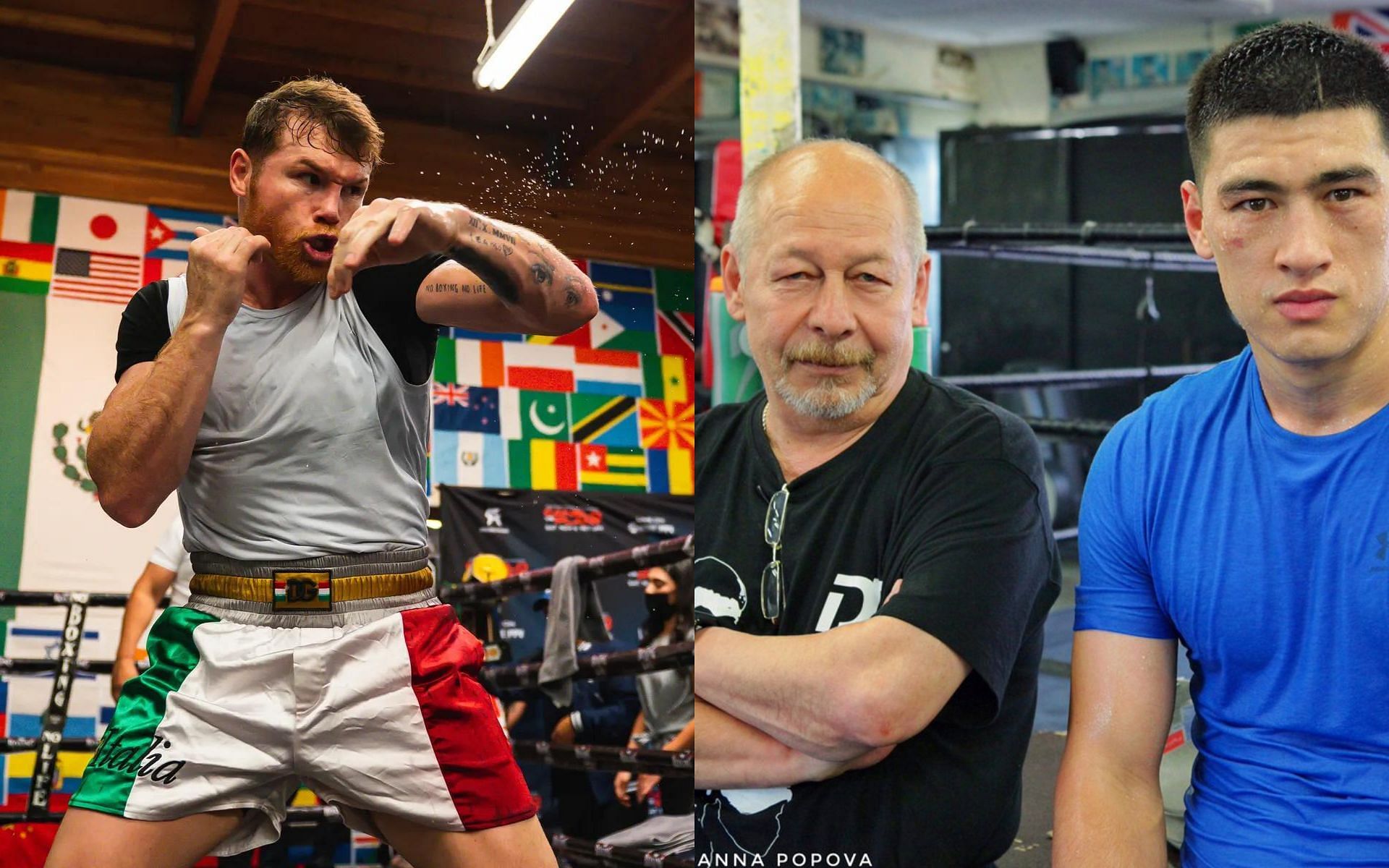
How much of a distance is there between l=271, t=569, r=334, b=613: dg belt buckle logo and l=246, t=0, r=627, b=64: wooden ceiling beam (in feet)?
2.25

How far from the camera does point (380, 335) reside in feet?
4.48

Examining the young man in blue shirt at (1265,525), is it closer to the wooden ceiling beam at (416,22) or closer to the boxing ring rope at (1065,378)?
the boxing ring rope at (1065,378)

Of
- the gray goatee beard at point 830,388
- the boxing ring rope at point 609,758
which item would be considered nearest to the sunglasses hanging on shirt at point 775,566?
the gray goatee beard at point 830,388

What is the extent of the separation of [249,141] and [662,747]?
1.02 meters

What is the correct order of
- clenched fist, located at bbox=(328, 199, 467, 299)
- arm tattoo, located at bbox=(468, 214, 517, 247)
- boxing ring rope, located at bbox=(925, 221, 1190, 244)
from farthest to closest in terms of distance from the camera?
boxing ring rope, located at bbox=(925, 221, 1190, 244)
arm tattoo, located at bbox=(468, 214, 517, 247)
clenched fist, located at bbox=(328, 199, 467, 299)

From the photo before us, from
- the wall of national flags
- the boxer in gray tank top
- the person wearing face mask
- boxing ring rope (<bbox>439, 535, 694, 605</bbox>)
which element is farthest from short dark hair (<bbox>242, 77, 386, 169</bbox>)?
the person wearing face mask

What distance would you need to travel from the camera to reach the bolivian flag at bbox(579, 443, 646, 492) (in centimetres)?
158

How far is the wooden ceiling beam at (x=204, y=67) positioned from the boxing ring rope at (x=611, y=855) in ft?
3.42

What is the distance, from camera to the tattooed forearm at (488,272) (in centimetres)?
127

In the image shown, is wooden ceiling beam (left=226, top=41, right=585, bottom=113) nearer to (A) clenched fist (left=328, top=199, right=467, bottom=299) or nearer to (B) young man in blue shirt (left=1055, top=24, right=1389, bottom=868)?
(A) clenched fist (left=328, top=199, right=467, bottom=299)

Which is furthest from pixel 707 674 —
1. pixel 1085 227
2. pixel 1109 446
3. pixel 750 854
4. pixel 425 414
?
pixel 1085 227

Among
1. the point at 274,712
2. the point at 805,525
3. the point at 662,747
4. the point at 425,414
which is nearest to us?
the point at 274,712

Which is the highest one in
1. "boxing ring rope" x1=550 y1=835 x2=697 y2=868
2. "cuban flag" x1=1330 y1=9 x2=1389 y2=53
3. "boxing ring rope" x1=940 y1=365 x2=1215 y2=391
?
"cuban flag" x1=1330 y1=9 x2=1389 y2=53

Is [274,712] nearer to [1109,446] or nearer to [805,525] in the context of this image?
[805,525]
